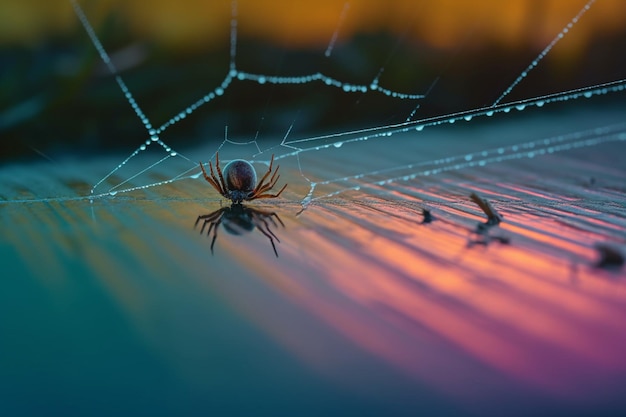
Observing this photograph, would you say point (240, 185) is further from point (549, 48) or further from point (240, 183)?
point (549, 48)

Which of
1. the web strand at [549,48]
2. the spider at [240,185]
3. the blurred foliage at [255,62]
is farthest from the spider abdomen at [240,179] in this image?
the web strand at [549,48]

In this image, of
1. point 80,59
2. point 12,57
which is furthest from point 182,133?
point 12,57

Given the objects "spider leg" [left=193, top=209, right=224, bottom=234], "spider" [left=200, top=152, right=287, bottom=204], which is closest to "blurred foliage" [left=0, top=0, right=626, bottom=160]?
"spider" [left=200, top=152, right=287, bottom=204]

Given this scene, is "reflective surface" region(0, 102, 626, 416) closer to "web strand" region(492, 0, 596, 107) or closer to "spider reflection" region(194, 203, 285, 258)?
"spider reflection" region(194, 203, 285, 258)

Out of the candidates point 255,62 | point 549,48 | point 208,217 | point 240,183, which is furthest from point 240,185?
point 549,48

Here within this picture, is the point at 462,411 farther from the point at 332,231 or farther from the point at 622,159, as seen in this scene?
the point at 622,159

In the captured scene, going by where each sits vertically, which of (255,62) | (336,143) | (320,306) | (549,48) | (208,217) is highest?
(549,48)

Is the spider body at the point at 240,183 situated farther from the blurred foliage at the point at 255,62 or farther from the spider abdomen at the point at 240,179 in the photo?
the blurred foliage at the point at 255,62
